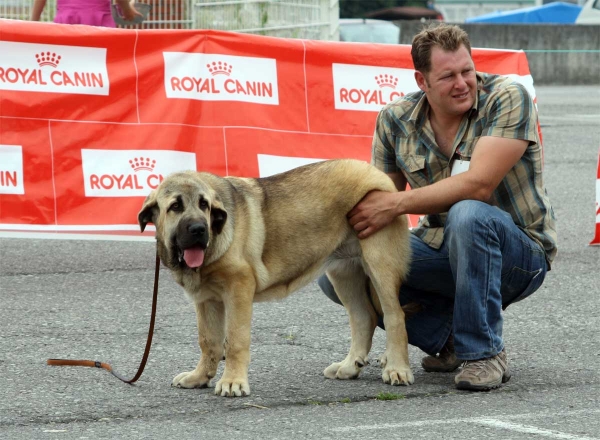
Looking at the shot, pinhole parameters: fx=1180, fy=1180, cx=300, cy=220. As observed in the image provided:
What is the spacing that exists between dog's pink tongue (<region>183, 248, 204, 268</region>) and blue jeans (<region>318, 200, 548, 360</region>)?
110 cm

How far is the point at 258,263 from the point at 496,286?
102cm

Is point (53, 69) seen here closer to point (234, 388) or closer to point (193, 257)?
point (193, 257)

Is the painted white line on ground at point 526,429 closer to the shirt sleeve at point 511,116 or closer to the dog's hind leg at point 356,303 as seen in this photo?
the dog's hind leg at point 356,303

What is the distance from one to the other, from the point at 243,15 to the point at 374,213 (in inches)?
272

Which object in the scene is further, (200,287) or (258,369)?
(258,369)

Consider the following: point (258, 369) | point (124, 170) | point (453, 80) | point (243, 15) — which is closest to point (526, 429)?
point (258, 369)

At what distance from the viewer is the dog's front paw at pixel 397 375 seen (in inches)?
200

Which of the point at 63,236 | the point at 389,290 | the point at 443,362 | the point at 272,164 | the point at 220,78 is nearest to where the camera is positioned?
the point at 389,290

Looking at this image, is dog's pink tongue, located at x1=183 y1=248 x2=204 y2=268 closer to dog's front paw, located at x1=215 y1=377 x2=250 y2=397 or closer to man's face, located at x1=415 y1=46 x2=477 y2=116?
dog's front paw, located at x1=215 y1=377 x2=250 y2=397

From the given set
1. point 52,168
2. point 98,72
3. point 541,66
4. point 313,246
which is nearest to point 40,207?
point 52,168

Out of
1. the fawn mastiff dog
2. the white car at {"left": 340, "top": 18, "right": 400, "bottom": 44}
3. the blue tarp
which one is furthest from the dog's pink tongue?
the blue tarp

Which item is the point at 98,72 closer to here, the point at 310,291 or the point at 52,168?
the point at 52,168

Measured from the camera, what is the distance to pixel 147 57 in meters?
8.11

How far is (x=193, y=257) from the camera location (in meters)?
4.68
